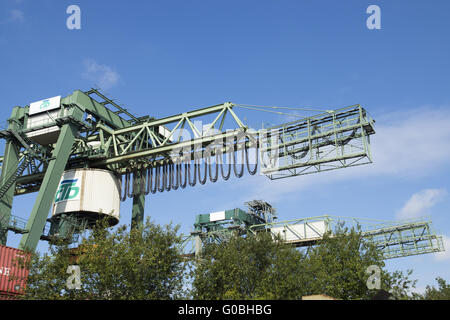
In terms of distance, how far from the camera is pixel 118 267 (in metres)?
30.9

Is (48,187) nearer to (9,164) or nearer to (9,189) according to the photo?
(9,189)

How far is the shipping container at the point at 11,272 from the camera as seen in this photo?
112ft

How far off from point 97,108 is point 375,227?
122ft

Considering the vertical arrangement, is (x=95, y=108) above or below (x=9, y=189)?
above

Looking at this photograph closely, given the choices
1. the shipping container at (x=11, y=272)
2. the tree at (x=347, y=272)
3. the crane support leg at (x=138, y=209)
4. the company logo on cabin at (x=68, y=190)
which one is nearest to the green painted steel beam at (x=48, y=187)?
the shipping container at (x=11, y=272)

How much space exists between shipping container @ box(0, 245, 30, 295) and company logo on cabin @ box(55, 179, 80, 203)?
9054 millimetres

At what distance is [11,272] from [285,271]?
66.6ft

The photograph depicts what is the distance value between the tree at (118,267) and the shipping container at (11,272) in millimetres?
1640

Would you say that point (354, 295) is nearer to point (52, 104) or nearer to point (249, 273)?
point (249, 273)

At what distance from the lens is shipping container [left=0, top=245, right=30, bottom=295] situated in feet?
112

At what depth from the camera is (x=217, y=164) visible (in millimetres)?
40125

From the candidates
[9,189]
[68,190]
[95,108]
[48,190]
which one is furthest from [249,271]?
[9,189]

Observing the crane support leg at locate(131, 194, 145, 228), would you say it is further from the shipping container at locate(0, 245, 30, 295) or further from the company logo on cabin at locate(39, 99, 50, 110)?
the shipping container at locate(0, 245, 30, 295)

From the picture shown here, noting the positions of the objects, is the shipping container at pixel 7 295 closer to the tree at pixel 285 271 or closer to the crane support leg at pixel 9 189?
the crane support leg at pixel 9 189
